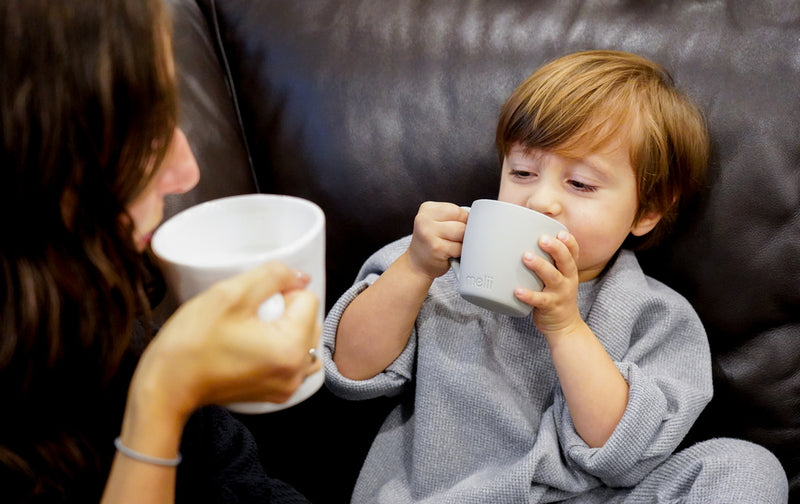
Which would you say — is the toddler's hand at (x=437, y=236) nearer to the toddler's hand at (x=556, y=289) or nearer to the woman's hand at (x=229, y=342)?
the toddler's hand at (x=556, y=289)

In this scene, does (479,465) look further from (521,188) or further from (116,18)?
(116,18)

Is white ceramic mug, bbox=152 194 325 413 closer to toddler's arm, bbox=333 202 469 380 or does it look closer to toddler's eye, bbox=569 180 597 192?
toddler's arm, bbox=333 202 469 380

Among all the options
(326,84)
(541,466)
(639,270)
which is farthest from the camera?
(326,84)

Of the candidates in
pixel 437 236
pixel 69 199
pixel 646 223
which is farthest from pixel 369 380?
pixel 69 199

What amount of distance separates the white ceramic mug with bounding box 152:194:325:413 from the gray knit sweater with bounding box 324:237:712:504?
40 centimetres

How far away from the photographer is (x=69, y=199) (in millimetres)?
617

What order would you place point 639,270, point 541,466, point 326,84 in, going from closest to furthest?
point 541,466
point 639,270
point 326,84

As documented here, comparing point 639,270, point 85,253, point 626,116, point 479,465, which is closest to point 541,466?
point 479,465

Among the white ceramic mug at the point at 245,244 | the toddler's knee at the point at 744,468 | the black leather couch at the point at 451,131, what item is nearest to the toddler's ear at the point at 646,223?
the black leather couch at the point at 451,131

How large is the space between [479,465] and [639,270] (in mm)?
392

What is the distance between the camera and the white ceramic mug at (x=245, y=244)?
2.01 feet

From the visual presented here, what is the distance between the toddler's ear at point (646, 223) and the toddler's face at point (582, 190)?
56 mm

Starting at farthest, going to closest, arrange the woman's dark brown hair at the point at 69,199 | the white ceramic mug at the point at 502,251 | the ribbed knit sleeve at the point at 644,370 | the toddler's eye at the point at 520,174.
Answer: the toddler's eye at the point at 520,174 → the ribbed knit sleeve at the point at 644,370 → the white ceramic mug at the point at 502,251 → the woman's dark brown hair at the point at 69,199

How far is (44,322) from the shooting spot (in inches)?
25.2
